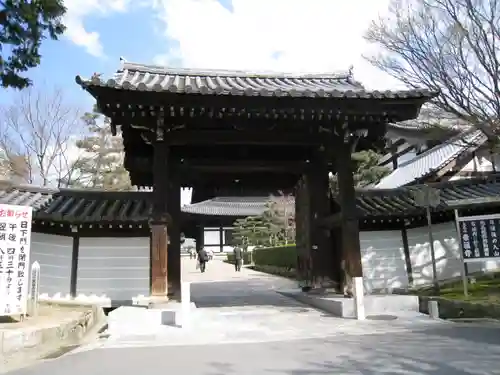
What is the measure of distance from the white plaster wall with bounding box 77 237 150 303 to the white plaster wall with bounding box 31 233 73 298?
33cm

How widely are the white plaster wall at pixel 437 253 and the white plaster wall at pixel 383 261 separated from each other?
34 cm

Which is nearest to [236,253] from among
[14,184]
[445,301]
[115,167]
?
[115,167]

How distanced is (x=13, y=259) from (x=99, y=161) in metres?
27.4

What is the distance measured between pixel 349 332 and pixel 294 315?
2299mm

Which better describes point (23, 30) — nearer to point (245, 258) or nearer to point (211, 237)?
point (245, 258)

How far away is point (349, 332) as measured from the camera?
7.58m

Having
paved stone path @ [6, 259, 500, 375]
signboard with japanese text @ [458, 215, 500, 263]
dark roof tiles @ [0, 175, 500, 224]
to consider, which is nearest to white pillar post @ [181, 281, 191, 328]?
paved stone path @ [6, 259, 500, 375]

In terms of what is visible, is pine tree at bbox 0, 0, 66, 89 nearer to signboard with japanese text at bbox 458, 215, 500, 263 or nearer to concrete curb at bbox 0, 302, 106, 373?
→ concrete curb at bbox 0, 302, 106, 373

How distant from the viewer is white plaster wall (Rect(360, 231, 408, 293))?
1156 centimetres

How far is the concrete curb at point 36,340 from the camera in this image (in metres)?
5.77

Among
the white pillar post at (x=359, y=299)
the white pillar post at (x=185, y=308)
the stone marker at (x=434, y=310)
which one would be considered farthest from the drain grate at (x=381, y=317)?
the white pillar post at (x=185, y=308)

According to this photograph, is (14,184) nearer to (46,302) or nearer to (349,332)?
(46,302)

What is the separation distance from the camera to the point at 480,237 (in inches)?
384

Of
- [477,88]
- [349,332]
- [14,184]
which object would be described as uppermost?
[477,88]
